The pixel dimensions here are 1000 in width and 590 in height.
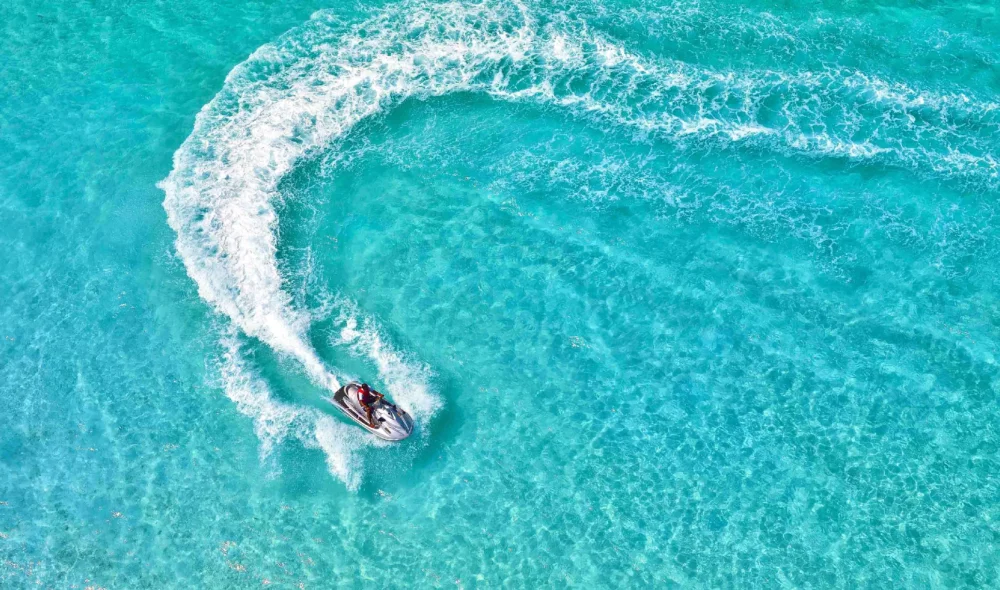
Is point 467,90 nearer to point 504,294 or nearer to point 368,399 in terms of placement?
point 504,294

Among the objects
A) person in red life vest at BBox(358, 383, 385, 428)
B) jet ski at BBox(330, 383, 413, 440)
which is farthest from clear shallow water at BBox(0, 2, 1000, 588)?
person in red life vest at BBox(358, 383, 385, 428)

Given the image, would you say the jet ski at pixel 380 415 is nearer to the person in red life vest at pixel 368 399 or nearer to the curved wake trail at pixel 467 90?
the person in red life vest at pixel 368 399

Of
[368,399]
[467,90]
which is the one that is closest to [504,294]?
[368,399]

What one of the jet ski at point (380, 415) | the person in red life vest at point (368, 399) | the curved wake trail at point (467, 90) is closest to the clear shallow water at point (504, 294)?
the curved wake trail at point (467, 90)

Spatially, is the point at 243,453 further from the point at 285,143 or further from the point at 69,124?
the point at 69,124

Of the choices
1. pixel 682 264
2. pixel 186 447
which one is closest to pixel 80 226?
pixel 186 447

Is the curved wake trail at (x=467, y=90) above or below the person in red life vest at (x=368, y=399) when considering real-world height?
above

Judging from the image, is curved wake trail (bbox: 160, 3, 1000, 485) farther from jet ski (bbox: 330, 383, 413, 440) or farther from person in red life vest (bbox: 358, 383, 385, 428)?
person in red life vest (bbox: 358, 383, 385, 428)
